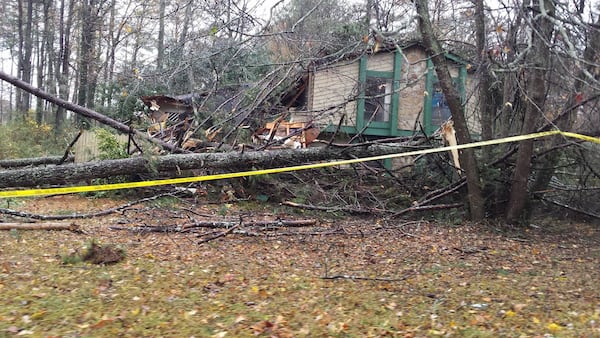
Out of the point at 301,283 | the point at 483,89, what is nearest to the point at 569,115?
the point at 483,89

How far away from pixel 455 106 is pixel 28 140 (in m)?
16.7

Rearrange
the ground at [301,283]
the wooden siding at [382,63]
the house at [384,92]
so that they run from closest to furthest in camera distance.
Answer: the ground at [301,283] < the house at [384,92] < the wooden siding at [382,63]

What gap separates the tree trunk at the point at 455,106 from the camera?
7.27 m

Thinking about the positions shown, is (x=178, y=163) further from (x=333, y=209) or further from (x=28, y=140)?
(x=28, y=140)

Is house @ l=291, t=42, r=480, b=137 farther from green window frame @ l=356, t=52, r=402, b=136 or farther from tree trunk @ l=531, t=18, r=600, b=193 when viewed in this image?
tree trunk @ l=531, t=18, r=600, b=193

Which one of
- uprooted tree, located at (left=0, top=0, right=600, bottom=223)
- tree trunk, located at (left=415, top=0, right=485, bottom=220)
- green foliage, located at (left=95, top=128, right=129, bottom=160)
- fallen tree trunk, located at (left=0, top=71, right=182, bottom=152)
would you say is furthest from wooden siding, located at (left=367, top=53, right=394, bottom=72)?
fallen tree trunk, located at (left=0, top=71, right=182, bottom=152)

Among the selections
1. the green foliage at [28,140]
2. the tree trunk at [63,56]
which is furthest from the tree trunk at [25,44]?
the green foliage at [28,140]

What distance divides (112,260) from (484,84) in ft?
21.1

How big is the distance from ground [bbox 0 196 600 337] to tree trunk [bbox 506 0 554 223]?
22.8 inches

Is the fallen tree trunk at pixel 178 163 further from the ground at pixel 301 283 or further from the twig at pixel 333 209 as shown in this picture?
the twig at pixel 333 209

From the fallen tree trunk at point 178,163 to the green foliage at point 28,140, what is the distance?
1065 centimetres

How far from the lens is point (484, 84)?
8180mm

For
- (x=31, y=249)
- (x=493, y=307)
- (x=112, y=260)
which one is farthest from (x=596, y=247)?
(x=31, y=249)

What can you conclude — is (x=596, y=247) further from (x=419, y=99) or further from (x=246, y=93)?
(x=419, y=99)
